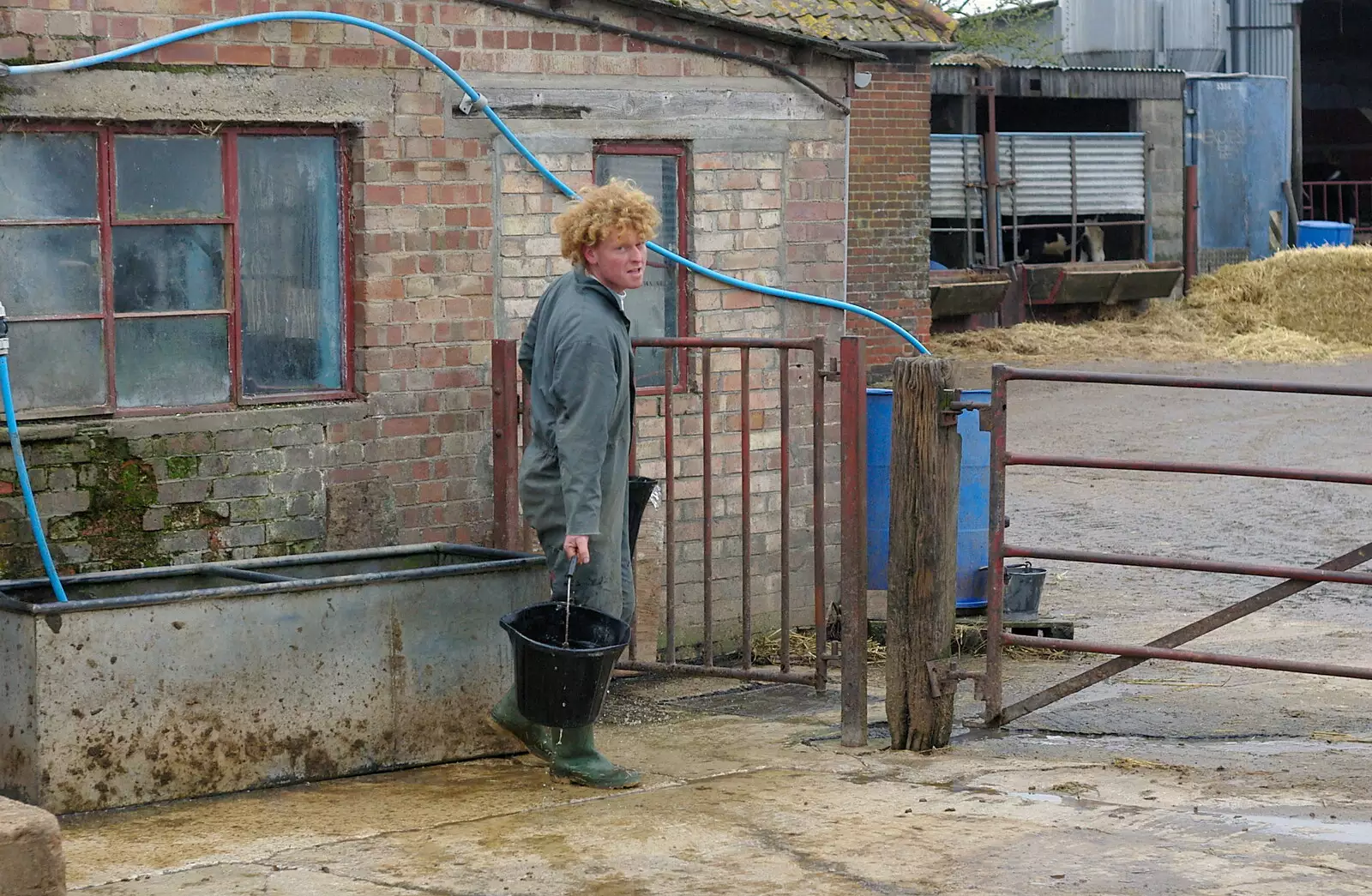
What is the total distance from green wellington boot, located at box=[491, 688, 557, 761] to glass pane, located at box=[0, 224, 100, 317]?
201 centimetres

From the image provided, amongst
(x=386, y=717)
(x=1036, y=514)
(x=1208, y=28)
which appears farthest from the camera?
(x=1208, y=28)

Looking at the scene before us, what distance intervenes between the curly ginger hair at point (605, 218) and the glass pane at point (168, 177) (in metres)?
1.74

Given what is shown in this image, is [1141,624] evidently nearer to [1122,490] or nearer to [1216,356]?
[1122,490]

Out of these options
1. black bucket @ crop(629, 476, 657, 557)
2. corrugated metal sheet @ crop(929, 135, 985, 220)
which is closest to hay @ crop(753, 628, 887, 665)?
black bucket @ crop(629, 476, 657, 557)

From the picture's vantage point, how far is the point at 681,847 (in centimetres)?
507

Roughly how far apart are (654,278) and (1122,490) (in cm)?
615

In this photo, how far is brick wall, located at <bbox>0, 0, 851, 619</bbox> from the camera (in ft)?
21.2

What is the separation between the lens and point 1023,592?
867 centimetres

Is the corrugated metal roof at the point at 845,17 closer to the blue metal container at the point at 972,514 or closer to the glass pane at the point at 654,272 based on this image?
the glass pane at the point at 654,272

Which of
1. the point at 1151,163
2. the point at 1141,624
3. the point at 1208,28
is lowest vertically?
the point at 1141,624

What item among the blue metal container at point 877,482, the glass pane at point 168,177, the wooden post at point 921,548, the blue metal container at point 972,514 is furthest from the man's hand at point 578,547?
the blue metal container at point 972,514

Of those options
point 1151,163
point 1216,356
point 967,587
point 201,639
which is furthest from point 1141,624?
point 1151,163

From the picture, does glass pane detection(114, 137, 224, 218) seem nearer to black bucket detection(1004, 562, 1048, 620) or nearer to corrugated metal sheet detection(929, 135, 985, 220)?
black bucket detection(1004, 562, 1048, 620)

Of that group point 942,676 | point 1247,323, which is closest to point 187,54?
point 942,676
